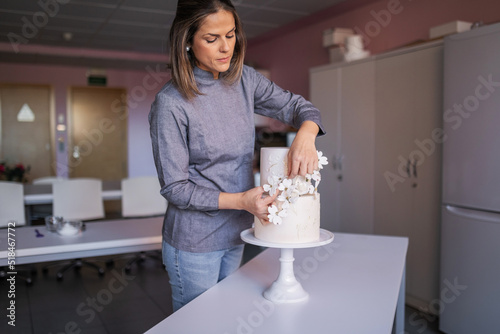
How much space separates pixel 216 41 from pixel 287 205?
52 cm

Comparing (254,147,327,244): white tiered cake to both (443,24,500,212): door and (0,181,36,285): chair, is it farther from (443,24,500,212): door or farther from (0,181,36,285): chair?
(0,181,36,285): chair

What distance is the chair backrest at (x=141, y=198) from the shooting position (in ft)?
14.9

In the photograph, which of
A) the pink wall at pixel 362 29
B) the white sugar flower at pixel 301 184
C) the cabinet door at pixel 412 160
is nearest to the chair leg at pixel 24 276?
the cabinet door at pixel 412 160

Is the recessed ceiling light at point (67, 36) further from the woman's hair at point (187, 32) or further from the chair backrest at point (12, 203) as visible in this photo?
the woman's hair at point (187, 32)

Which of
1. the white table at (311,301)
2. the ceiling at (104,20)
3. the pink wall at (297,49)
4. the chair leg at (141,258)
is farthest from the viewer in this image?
the ceiling at (104,20)

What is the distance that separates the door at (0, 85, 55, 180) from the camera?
797 centimetres

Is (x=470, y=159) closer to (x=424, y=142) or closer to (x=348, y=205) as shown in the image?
(x=424, y=142)

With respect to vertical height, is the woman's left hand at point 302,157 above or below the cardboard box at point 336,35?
below

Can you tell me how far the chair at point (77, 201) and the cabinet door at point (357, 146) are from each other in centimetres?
239

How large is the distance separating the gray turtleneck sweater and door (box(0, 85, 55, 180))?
24.5ft

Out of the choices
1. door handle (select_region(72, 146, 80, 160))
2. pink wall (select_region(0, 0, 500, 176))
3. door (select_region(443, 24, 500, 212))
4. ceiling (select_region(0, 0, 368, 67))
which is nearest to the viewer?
door (select_region(443, 24, 500, 212))

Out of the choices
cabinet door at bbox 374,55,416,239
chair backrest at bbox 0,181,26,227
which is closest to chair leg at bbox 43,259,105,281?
chair backrest at bbox 0,181,26,227

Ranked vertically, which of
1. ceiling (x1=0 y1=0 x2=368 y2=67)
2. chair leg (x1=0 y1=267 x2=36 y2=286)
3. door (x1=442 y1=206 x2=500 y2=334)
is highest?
ceiling (x1=0 y1=0 x2=368 y2=67)

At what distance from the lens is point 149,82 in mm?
8758
